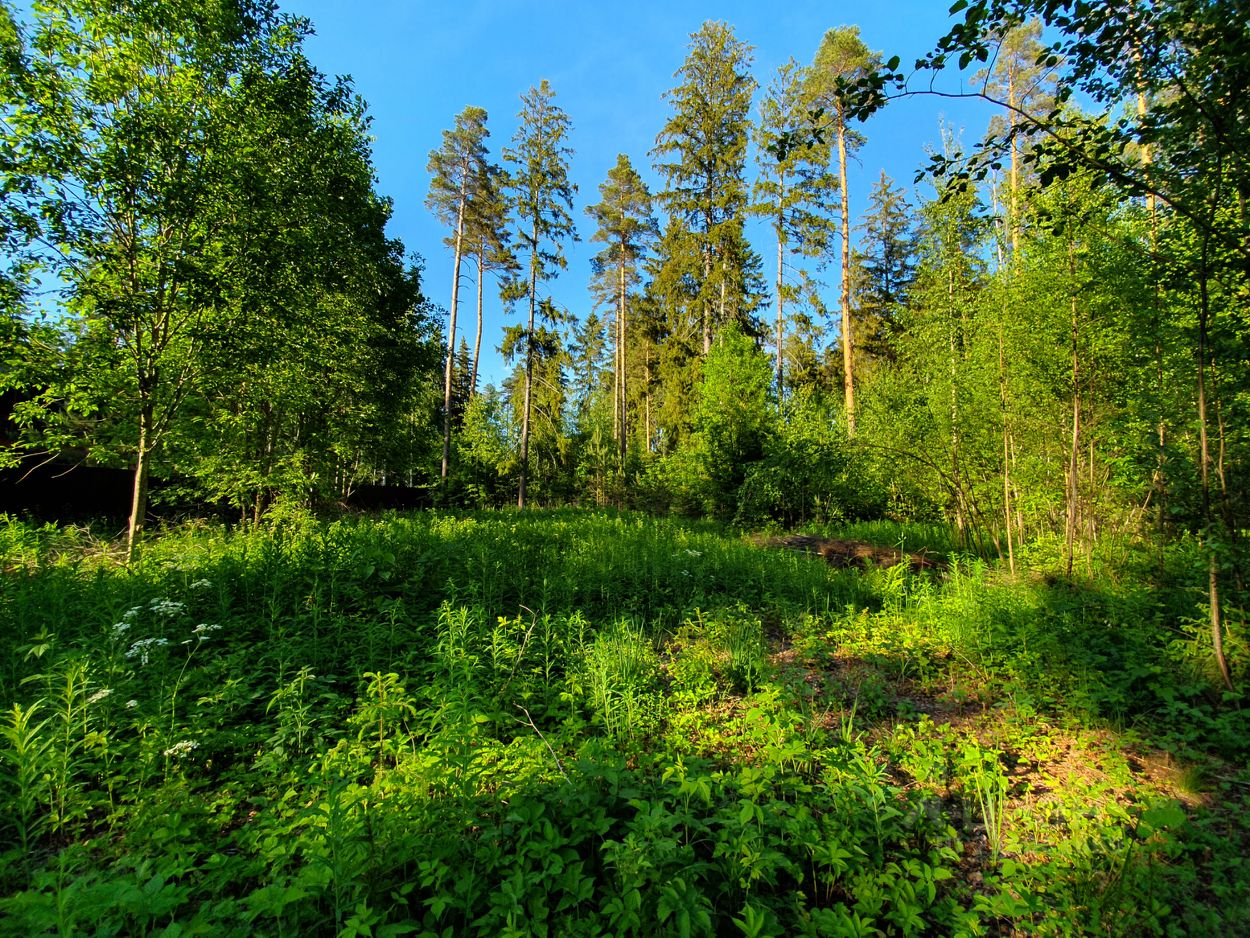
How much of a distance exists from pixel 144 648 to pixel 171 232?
6.46 m

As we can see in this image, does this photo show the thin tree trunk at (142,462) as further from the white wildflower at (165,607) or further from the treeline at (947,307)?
the treeline at (947,307)

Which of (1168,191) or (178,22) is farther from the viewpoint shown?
(178,22)

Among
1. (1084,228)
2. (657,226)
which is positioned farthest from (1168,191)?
(657,226)

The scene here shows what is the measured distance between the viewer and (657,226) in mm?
23516

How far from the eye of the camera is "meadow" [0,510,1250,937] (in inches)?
69.9

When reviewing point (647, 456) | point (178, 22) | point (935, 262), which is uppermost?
point (178, 22)

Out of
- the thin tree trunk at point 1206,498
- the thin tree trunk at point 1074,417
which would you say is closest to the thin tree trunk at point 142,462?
the thin tree trunk at point 1206,498

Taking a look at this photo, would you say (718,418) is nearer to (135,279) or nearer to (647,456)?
(647,456)

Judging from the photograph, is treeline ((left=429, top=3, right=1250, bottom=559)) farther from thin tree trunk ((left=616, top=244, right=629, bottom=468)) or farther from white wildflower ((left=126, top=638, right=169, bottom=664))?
white wildflower ((left=126, top=638, right=169, bottom=664))

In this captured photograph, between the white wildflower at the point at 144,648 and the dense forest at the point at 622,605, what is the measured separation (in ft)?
0.21

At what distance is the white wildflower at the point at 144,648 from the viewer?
9.38 feet

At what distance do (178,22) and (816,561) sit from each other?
1162 centimetres

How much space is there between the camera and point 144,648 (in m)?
3.03

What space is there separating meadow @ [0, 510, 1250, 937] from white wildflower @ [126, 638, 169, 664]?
0.05 m
